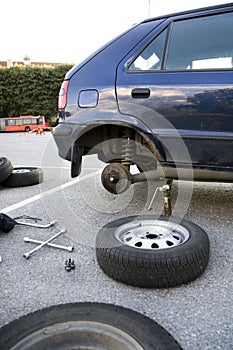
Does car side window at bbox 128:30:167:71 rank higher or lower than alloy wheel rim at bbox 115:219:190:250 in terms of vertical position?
higher

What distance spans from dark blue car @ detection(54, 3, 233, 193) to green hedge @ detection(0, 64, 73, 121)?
945 inches

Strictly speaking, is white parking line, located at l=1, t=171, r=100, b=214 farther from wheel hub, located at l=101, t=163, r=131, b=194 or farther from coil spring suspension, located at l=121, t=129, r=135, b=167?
coil spring suspension, located at l=121, t=129, r=135, b=167

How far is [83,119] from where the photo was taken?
297 centimetres

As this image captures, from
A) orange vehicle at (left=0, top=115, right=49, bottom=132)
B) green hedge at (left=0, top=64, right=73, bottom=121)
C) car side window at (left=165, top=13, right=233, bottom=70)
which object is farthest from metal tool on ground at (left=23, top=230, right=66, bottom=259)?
green hedge at (left=0, top=64, right=73, bottom=121)

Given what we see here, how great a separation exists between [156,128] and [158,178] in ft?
1.67

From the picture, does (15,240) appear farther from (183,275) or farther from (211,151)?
(211,151)

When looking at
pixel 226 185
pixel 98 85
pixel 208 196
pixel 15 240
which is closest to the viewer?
pixel 15 240

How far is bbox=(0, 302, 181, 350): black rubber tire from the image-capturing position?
48.1 inches

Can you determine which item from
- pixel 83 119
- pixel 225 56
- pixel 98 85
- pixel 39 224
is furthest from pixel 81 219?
pixel 225 56

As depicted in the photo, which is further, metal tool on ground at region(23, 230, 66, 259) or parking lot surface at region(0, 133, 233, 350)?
metal tool on ground at region(23, 230, 66, 259)

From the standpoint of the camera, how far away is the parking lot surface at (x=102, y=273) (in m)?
1.65

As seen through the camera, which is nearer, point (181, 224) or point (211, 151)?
point (181, 224)

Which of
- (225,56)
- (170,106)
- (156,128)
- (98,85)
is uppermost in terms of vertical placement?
(225,56)

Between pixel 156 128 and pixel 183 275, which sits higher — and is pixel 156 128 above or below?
above
